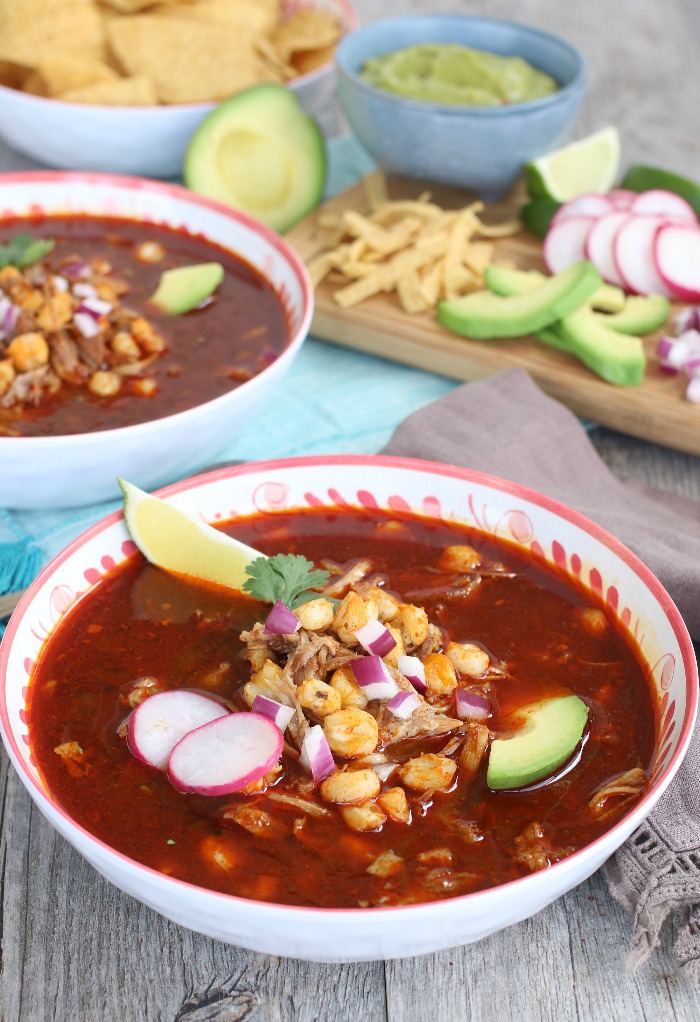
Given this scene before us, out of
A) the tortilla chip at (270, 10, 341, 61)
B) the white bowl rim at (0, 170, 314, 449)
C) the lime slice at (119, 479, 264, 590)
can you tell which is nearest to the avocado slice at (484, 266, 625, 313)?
the white bowl rim at (0, 170, 314, 449)

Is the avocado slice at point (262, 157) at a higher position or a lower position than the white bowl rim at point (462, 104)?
lower

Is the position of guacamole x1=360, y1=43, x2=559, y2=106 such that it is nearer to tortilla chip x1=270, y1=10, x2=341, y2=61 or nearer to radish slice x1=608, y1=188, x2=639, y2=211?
tortilla chip x1=270, y1=10, x2=341, y2=61

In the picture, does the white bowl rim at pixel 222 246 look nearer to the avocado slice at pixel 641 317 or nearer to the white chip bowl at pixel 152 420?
the white chip bowl at pixel 152 420

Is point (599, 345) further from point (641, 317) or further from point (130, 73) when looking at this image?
point (130, 73)

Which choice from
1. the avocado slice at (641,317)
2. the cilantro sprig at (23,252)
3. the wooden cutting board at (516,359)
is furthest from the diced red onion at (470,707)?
the cilantro sprig at (23,252)

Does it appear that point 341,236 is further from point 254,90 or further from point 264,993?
point 264,993

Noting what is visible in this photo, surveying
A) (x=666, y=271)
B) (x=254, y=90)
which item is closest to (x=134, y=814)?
(x=666, y=271)
